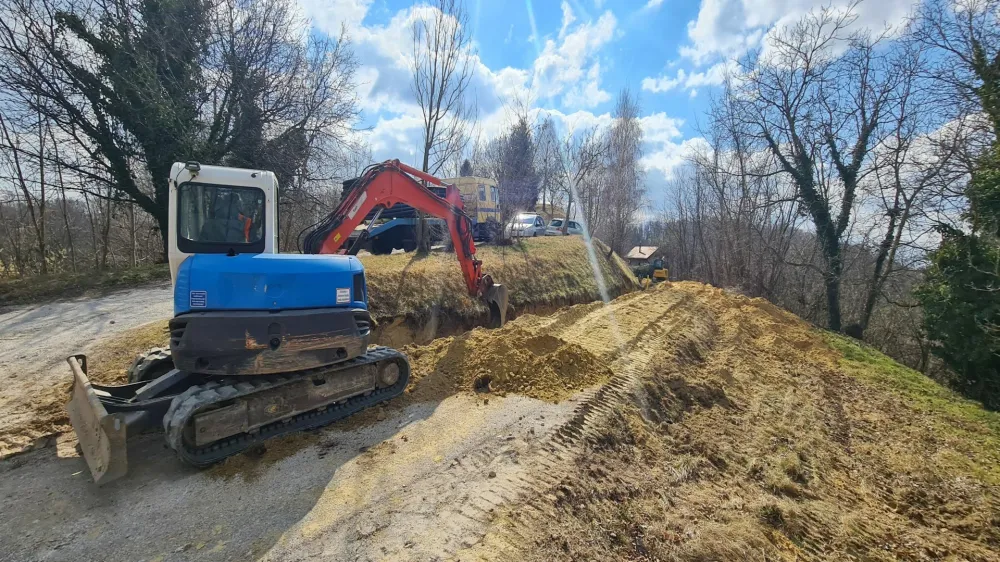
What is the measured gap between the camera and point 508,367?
19.0 feet

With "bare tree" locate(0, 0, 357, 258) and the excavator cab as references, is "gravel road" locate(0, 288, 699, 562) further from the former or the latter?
"bare tree" locate(0, 0, 357, 258)

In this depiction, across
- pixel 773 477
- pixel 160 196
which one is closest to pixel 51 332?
pixel 160 196

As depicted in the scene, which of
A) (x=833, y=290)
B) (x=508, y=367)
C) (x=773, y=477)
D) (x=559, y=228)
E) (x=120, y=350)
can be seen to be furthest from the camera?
(x=559, y=228)

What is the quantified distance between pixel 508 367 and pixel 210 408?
3.27m

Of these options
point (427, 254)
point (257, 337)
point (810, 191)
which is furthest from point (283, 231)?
point (810, 191)

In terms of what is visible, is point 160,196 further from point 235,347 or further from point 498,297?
point 235,347

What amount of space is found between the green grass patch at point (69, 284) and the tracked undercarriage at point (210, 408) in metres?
7.84

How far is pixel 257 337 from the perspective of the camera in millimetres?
3986

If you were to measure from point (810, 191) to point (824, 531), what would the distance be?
16.7m

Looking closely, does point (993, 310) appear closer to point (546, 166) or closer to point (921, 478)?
point (921, 478)

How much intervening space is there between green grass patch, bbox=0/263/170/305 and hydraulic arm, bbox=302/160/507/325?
335 inches

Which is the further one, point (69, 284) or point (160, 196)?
point (160, 196)

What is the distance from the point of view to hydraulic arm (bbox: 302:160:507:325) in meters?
6.07

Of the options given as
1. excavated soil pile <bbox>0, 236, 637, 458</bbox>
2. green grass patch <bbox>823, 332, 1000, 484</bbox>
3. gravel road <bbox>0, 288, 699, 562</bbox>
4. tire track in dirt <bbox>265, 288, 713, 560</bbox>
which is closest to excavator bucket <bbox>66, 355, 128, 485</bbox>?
gravel road <bbox>0, 288, 699, 562</bbox>
